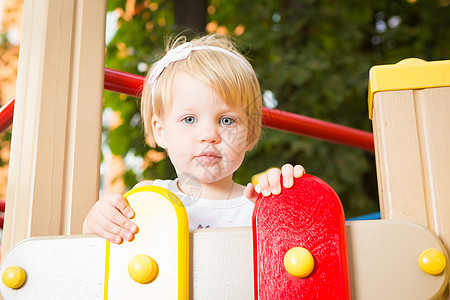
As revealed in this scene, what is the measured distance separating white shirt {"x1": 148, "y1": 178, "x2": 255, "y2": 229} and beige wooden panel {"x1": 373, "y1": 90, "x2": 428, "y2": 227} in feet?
1.53

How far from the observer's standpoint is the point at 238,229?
0.62m

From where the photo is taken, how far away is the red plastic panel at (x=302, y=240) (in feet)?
1.87

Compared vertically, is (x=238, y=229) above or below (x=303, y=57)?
below

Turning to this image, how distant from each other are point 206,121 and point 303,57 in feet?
5.79

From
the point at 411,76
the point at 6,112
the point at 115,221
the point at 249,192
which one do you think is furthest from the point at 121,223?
the point at 6,112

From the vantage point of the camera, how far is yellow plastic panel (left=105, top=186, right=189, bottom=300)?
602 mm

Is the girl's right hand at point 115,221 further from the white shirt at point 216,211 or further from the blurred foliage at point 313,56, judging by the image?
the blurred foliage at point 313,56

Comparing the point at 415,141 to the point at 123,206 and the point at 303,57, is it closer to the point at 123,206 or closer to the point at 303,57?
the point at 123,206

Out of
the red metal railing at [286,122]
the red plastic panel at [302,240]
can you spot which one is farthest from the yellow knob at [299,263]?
the red metal railing at [286,122]

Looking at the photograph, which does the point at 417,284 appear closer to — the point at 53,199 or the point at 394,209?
the point at 394,209

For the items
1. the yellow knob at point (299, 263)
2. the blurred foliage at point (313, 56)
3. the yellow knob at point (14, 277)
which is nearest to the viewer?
the yellow knob at point (299, 263)

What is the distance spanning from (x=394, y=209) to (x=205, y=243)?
27cm

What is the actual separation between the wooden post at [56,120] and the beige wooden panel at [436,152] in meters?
0.60

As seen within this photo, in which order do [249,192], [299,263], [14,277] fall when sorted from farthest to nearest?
[249,192], [14,277], [299,263]
